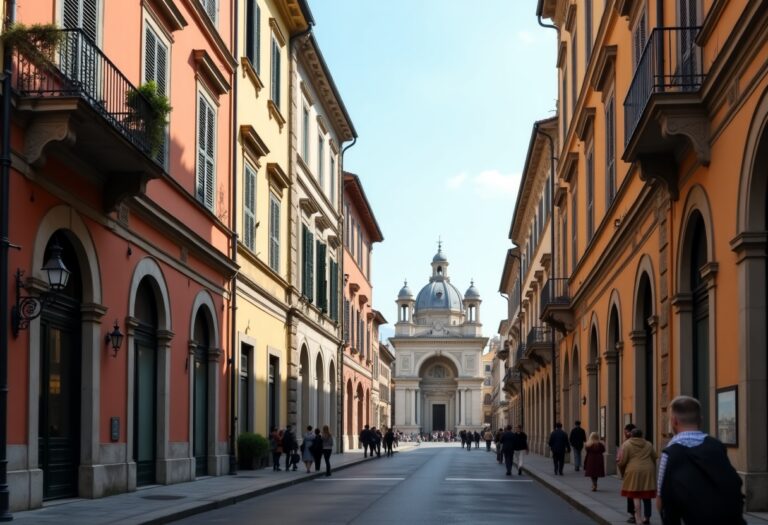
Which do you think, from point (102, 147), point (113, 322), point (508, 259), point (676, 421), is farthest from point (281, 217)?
point (508, 259)

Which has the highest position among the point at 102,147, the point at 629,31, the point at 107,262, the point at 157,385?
the point at 629,31

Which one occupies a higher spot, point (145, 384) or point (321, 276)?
point (321, 276)

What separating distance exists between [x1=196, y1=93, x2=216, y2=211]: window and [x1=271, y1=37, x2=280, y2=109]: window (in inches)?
Result: 286

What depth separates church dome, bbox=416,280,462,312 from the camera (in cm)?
14838

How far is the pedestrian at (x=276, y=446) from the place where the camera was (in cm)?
3256

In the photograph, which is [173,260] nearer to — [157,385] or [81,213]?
[157,385]

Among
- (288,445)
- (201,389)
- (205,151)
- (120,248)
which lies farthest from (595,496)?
(288,445)

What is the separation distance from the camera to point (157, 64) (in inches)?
894

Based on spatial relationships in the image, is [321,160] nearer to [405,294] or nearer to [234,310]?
[234,310]

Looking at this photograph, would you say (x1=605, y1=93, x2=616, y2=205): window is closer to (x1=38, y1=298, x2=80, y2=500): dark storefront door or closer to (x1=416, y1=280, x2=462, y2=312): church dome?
(x1=38, y1=298, x2=80, y2=500): dark storefront door

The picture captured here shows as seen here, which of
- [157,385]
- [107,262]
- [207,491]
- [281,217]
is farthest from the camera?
[281,217]

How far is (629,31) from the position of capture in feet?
77.0

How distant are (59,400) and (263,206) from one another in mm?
15016

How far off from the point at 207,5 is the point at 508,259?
53419 mm
